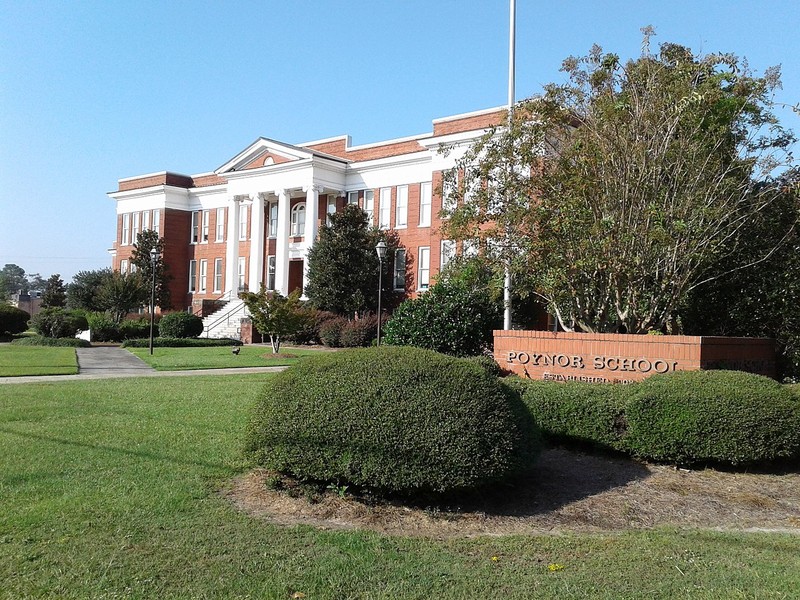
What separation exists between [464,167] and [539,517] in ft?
31.5

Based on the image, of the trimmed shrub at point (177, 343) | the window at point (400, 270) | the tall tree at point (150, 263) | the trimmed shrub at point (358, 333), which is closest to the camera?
the trimmed shrub at point (358, 333)

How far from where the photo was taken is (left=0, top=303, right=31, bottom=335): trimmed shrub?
36688mm

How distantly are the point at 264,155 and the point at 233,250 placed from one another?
6305 millimetres

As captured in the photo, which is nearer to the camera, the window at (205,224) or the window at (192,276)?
the window at (205,224)

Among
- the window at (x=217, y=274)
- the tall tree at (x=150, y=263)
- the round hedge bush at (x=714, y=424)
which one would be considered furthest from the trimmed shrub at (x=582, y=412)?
the window at (x=217, y=274)

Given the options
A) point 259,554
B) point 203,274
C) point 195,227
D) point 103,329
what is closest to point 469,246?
point 259,554

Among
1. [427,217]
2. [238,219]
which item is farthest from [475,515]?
[238,219]

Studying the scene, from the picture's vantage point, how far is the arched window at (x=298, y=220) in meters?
40.7

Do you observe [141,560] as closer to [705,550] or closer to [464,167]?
[705,550]

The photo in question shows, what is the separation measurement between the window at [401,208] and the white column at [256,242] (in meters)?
8.62

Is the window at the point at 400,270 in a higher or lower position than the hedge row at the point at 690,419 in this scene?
higher

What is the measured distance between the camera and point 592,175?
464 inches

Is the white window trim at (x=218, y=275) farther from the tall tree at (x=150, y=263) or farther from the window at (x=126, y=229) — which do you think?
the window at (x=126, y=229)

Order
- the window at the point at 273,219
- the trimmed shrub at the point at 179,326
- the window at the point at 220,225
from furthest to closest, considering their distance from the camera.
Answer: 1. the window at the point at 220,225
2. the window at the point at 273,219
3. the trimmed shrub at the point at 179,326
